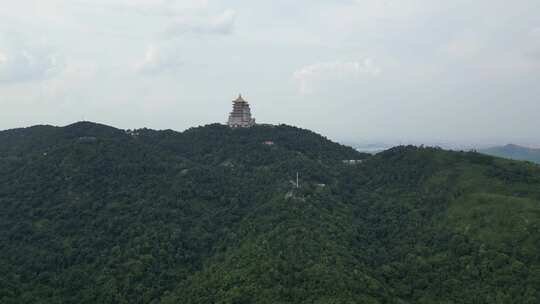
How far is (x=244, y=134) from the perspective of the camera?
360ft

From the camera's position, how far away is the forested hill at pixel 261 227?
47.4 metres

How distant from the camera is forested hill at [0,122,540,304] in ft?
156

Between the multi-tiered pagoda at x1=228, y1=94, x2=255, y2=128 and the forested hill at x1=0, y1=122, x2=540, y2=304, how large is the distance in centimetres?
2641

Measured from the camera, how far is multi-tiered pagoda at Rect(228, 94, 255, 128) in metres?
120

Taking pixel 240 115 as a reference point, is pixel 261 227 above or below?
below

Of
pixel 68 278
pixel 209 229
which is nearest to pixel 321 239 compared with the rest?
pixel 209 229

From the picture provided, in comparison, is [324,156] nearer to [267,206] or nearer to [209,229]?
[267,206]

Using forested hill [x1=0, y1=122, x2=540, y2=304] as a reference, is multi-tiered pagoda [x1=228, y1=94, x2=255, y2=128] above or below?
above

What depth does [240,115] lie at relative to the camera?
121375 mm

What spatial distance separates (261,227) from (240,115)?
63.5 metres

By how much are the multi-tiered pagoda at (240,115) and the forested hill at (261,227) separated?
2641 cm

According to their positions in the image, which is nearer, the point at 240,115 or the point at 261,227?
the point at 261,227

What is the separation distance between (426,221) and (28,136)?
8693 centimetres

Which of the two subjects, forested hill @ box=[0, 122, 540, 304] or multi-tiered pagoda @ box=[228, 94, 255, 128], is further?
multi-tiered pagoda @ box=[228, 94, 255, 128]
